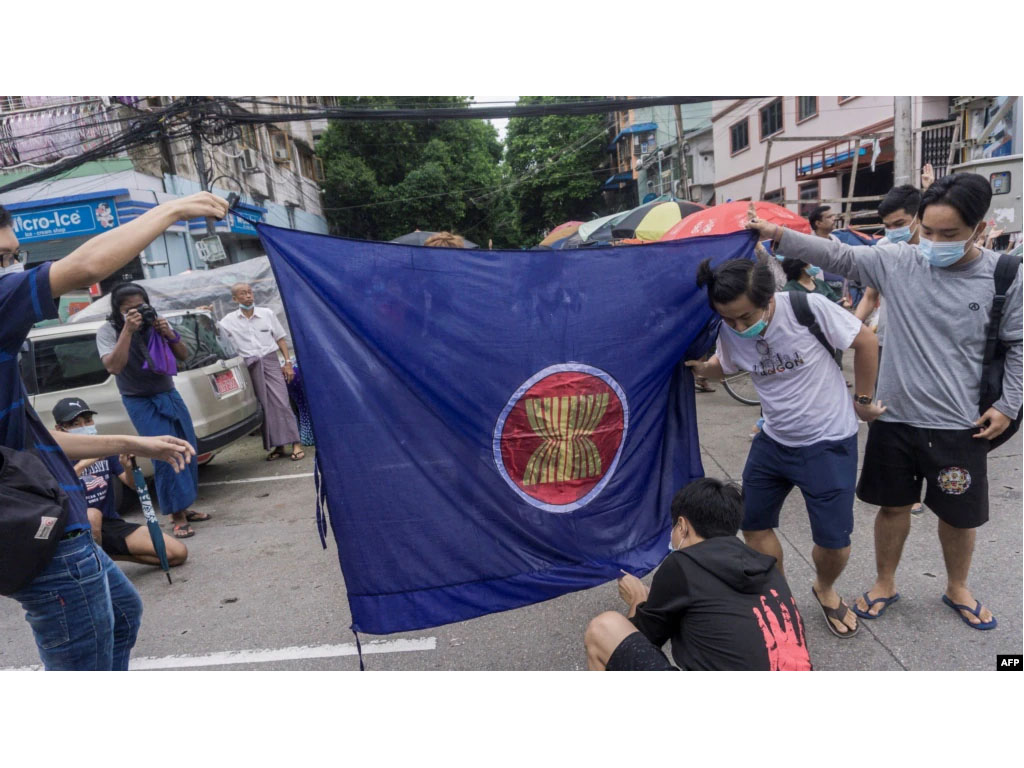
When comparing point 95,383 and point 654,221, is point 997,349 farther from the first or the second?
point 654,221

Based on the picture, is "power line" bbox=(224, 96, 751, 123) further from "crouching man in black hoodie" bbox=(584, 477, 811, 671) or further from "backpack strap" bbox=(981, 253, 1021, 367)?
"crouching man in black hoodie" bbox=(584, 477, 811, 671)

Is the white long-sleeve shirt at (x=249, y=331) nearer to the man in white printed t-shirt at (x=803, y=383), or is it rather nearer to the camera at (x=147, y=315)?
the camera at (x=147, y=315)

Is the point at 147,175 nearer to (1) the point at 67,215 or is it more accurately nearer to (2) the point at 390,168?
(1) the point at 67,215

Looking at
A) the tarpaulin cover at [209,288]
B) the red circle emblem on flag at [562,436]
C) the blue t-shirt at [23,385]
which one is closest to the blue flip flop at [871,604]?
the red circle emblem on flag at [562,436]

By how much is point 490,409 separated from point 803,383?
128cm

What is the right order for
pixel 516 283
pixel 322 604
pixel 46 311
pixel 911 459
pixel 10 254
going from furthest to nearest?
pixel 322 604 < pixel 911 459 < pixel 516 283 < pixel 10 254 < pixel 46 311

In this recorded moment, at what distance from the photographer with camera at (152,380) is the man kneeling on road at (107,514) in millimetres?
542

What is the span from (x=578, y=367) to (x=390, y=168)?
77.8 ft

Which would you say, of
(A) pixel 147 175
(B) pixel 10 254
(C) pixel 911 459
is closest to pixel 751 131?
(A) pixel 147 175

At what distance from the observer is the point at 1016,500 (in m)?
3.97

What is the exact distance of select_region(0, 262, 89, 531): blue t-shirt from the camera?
5.42 ft

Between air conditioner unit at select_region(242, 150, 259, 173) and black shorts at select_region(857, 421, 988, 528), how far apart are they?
18489mm

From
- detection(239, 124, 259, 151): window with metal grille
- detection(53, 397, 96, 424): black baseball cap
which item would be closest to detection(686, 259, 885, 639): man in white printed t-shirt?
detection(53, 397, 96, 424): black baseball cap

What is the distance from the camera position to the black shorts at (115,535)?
3848 millimetres
